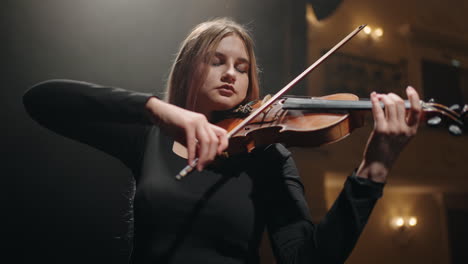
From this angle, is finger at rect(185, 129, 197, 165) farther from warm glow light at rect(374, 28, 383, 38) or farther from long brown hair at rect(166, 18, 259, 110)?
warm glow light at rect(374, 28, 383, 38)

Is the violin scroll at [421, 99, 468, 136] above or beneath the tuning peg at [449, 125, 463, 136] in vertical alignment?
above

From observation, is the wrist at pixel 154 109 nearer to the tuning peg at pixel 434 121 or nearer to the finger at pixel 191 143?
the finger at pixel 191 143

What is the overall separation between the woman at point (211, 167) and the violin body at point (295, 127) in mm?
81

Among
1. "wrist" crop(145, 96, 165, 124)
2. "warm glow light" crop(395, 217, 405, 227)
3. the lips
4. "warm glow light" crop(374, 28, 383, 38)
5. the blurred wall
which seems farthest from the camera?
"warm glow light" crop(395, 217, 405, 227)

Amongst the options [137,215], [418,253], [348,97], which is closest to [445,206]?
[418,253]

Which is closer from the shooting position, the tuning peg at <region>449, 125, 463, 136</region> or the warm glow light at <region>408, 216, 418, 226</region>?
the tuning peg at <region>449, 125, 463, 136</region>

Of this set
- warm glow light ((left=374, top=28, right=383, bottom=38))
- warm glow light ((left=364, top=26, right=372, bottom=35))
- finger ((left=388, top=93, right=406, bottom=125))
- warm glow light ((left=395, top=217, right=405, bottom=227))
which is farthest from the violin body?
warm glow light ((left=395, top=217, right=405, bottom=227))

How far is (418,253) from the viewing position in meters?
5.42

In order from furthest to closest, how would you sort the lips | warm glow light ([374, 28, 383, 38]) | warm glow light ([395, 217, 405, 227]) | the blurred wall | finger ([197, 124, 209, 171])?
1. warm glow light ([395, 217, 405, 227])
2. warm glow light ([374, 28, 383, 38])
3. the blurred wall
4. the lips
5. finger ([197, 124, 209, 171])

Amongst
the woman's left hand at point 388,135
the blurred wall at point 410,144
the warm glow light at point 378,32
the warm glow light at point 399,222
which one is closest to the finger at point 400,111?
the woman's left hand at point 388,135

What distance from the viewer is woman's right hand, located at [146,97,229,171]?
766mm

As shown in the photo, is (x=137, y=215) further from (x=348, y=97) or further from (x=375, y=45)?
(x=375, y=45)

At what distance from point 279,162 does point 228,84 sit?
0.95 ft

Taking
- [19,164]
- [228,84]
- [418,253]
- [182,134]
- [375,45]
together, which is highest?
[375,45]
